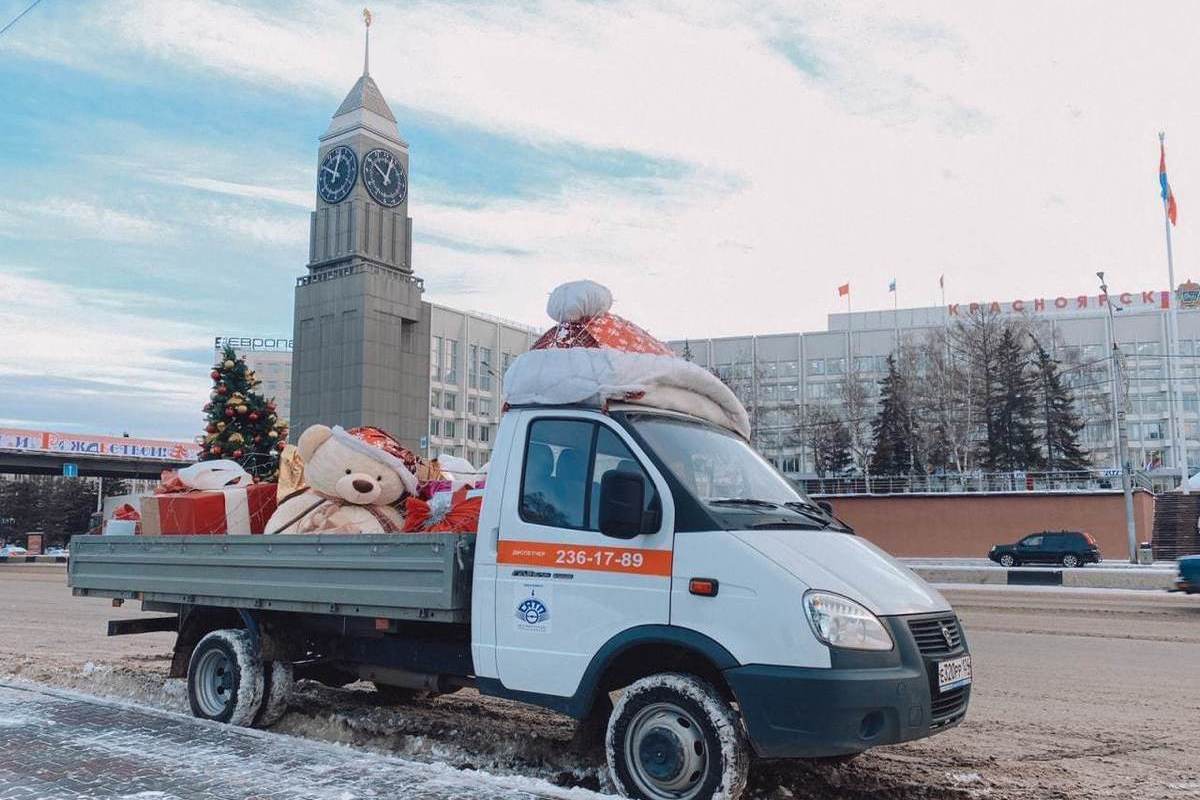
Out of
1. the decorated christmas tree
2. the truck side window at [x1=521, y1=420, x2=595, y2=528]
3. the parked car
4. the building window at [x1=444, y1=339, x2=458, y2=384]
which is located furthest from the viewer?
the building window at [x1=444, y1=339, x2=458, y2=384]

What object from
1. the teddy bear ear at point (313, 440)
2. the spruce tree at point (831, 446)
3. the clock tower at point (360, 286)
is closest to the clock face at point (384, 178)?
the clock tower at point (360, 286)

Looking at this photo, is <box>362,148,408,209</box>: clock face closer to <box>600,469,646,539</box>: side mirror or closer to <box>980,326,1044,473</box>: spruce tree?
<box>980,326,1044,473</box>: spruce tree

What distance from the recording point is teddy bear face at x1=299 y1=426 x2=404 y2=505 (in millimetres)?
7387

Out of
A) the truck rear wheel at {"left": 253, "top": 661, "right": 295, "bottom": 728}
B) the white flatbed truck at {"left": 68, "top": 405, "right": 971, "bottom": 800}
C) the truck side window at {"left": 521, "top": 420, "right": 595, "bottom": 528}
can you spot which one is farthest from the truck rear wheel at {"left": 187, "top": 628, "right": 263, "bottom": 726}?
the truck side window at {"left": 521, "top": 420, "right": 595, "bottom": 528}

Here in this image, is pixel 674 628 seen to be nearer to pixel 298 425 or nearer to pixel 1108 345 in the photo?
pixel 298 425

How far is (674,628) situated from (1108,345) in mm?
91018

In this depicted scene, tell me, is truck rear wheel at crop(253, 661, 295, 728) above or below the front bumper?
below

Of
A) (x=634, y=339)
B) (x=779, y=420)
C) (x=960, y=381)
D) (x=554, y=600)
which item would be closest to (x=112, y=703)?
(x=554, y=600)

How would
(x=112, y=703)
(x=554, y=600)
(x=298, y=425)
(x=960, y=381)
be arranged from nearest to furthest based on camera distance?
(x=554, y=600) < (x=112, y=703) < (x=960, y=381) < (x=298, y=425)

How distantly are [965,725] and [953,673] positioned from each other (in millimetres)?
2944

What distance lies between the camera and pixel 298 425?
232ft

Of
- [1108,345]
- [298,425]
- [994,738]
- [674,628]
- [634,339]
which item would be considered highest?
[1108,345]

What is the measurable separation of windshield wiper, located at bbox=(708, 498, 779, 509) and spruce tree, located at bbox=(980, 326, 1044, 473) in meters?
54.9

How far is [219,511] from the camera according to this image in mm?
8164
